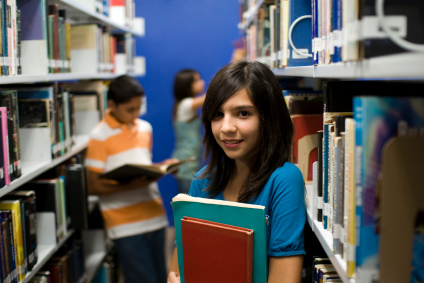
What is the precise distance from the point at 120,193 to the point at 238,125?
133 centimetres

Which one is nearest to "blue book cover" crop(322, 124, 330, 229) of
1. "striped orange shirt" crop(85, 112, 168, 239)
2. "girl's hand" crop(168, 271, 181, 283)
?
"girl's hand" crop(168, 271, 181, 283)

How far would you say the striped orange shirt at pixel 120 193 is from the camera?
7.20ft

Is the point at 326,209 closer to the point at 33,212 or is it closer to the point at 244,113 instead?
the point at 244,113

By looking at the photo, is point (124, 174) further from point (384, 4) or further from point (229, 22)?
point (229, 22)

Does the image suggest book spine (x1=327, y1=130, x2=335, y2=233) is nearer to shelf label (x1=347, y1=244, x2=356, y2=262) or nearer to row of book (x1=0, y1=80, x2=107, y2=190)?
shelf label (x1=347, y1=244, x2=356, y2=262)

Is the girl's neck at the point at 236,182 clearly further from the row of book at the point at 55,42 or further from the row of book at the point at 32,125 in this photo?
the row of book at the point at 55,42

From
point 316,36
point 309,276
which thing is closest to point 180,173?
point 309,276

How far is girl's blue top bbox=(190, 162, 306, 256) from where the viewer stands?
1012mm

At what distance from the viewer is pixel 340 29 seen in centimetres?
82

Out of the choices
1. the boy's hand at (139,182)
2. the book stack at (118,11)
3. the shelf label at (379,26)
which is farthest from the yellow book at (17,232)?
the book stack at (118,11)

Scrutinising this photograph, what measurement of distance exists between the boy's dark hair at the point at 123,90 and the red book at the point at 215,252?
53.8 inches

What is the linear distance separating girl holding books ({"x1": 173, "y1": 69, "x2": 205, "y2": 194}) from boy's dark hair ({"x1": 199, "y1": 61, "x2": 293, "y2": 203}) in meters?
2.41

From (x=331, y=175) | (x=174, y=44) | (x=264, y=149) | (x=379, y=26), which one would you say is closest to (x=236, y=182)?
(x=264, y=149)

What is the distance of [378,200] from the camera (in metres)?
0.63
